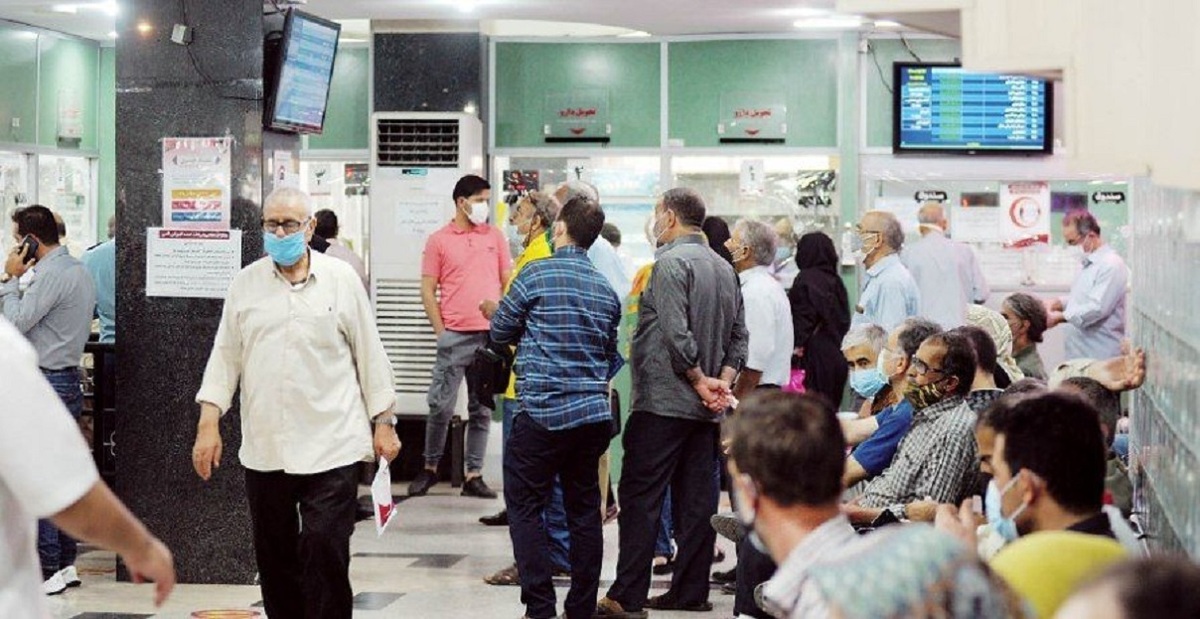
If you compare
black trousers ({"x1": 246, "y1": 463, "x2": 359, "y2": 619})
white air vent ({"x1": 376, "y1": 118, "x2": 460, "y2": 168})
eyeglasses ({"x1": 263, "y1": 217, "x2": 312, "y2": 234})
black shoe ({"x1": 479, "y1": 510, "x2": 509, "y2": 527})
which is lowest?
black shoe ({"x1": 479, "y1": 510, "x2": 509, "y2": 527})

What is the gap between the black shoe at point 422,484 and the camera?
10281 mm

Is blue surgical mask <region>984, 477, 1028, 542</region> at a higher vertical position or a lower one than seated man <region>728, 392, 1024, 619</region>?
lower

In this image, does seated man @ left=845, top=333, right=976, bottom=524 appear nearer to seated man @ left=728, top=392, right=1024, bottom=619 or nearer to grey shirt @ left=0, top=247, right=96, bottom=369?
seated man @ left=728, top=392, right=1024, bottom=619

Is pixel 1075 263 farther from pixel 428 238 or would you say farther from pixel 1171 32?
pixel 1171 32

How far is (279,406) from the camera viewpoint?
5594 millimetres

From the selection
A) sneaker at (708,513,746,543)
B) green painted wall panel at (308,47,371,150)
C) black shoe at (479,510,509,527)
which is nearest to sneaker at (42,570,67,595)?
black shoe at (479,510,509,527)

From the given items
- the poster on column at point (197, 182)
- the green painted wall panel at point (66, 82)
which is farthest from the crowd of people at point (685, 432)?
the green painted wall panel at point (66, 82)

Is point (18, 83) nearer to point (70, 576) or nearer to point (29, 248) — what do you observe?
point (29, 248)

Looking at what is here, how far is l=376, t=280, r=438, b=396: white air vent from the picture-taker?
10961 mm

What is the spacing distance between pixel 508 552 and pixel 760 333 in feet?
5.59

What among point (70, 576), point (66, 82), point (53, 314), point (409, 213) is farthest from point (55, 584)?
point (66, 82)

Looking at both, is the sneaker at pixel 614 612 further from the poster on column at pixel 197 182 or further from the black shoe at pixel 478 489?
the black shoe at pixel 478 489

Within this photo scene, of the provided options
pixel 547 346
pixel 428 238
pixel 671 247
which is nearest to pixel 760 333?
pixel 671 247

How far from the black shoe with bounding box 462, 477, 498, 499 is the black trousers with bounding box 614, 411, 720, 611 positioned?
3.25 m
